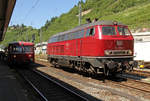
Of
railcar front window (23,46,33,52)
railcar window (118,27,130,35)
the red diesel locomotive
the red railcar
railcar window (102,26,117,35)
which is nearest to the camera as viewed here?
the red diesel locomotive

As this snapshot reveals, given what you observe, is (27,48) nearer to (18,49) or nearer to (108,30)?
(18,49)

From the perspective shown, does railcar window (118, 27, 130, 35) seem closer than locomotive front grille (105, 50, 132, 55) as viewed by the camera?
No

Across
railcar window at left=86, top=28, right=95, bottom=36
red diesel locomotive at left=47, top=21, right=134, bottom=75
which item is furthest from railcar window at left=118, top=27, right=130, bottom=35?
railcar window at left=86, top=28, right=95, bottom=36

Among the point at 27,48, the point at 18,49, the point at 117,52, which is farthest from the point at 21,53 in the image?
the point at 117,52

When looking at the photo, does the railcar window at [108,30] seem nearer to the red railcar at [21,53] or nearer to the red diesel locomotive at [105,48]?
the red diesel locomotive at [105,48]

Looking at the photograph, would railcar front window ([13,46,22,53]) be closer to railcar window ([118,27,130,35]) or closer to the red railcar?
the red railcar

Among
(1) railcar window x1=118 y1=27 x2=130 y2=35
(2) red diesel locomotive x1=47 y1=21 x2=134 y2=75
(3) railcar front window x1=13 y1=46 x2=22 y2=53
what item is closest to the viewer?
(2) red diesel locomotive x1=47 y1=21 x2=134 y2=75

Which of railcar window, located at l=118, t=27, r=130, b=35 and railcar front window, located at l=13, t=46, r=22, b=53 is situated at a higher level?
railcar window, located at l=118, t=27, r=130, b=35

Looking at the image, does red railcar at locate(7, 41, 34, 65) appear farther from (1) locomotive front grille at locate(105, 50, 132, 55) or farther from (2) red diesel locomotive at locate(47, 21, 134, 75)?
(1) locomotive front grille at locate(105, 50, 132, 55)

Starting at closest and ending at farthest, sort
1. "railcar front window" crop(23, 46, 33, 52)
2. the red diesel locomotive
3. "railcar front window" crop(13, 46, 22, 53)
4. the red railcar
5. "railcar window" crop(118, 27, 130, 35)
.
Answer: the red diesel locomotive, "railcar window" crop(118, 27, 130, 35), the red railcar, "railcar front window" crop(13, 46, 22, 53), "railcar front window" crop(23, 46, 33, 52)

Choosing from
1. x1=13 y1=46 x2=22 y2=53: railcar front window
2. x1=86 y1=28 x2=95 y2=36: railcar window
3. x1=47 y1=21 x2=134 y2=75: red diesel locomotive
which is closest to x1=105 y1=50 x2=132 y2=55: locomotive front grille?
x1=47 y1=21 x2=134 y2=75: red diesel locomotive

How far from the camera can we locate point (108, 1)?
110 meters

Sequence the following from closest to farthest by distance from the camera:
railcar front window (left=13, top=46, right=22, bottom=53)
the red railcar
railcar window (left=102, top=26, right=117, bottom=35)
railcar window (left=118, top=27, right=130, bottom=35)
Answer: railcar window (left=102, top=26, right=117, bottom=35)
railcar window (left=118, top=27, right=130, bottom=35)
the red railcar
railcar front window (left=13, top=46, right=22, bottom=53)

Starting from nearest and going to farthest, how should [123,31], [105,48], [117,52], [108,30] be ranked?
[105,48] < [117,52] < [108,30] < [123,31]
